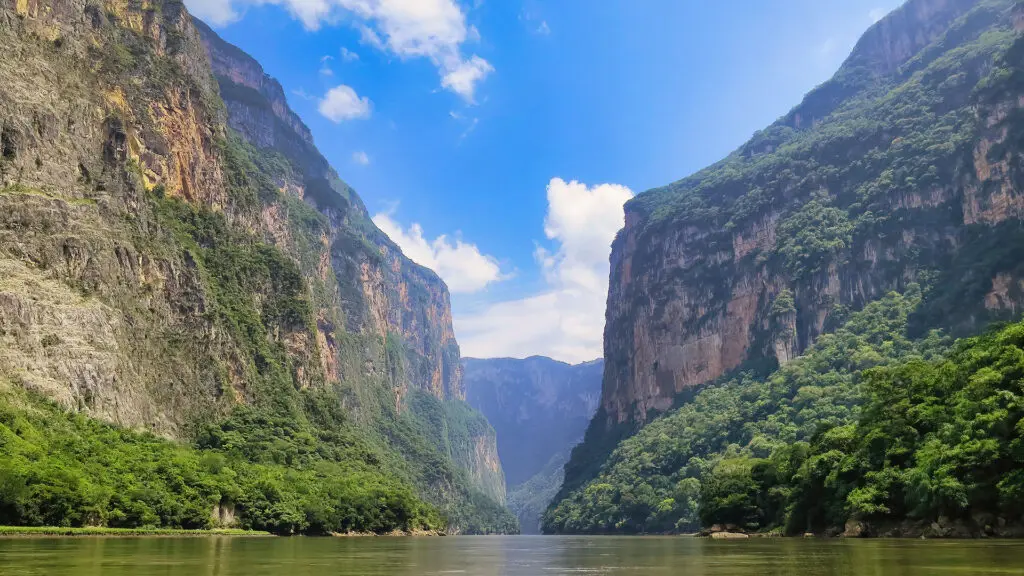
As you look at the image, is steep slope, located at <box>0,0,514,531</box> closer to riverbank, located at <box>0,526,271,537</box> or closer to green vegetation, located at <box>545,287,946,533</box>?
riverbank, located at <box>0,526,271,537</box>

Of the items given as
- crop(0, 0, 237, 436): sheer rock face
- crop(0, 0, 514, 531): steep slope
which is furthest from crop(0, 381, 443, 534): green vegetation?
crop(0, 0, 237, 436): sheer rock face

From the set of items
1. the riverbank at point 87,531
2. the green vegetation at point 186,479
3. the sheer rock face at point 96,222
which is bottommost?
the riverbank at point 87,531

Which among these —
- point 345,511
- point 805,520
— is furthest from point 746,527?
point 345,511

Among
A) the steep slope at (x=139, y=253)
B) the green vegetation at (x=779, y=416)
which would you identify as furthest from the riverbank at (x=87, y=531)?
the green vegetation at (x=779, y=416)

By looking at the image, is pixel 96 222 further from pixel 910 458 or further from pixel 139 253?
pixel 910 458

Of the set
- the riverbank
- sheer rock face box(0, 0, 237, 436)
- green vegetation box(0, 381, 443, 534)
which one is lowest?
the riverbank

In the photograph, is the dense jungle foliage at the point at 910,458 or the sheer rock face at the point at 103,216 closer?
the dense jungle foliage at the point at 910,458

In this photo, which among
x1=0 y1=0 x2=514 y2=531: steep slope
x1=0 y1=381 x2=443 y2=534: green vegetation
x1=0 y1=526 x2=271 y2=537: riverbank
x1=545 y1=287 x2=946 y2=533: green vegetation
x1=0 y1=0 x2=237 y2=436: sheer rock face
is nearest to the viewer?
x1=0 y1=526 x2=271 y2=537: riverbank

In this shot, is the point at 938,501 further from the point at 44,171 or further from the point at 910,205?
the point at 910,205

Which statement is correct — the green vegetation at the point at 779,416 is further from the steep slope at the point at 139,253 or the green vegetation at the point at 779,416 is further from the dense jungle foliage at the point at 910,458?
the steep slope at the point at 139,253

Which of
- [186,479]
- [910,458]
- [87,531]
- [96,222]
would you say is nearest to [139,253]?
[96,222]

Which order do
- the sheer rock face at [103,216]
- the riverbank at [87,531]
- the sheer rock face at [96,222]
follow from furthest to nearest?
1. the sheer rock face at [103,216]
2. the sheer rock face at [96,222]
3. the riverbank at [87,531]

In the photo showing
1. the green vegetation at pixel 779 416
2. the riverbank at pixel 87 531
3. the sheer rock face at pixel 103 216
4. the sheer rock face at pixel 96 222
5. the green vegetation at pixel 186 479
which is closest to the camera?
the riverbank at pixel 87 531
